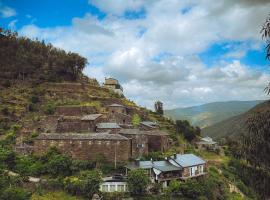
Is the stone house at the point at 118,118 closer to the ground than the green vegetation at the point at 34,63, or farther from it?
closer to the ground

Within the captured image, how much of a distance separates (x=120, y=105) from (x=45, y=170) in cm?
2031

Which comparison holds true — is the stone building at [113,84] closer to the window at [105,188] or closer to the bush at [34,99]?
the bush at [34,99]

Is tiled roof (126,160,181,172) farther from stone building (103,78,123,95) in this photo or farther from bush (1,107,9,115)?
stone building (103,78,123,95)

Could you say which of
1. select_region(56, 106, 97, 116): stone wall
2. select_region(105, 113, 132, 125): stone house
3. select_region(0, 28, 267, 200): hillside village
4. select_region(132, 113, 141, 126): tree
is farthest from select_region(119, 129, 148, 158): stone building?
select_region(56, 106, 97, 116): stone wall

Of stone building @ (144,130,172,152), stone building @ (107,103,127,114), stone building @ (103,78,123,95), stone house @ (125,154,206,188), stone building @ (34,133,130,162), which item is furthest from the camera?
stone building @ (103,78,123,95)

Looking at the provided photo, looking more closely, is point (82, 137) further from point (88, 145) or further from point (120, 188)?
point (120, 188)

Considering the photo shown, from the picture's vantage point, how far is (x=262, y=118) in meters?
12.9

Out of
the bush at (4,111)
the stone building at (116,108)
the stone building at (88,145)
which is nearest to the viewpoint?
the stone building at (88,145)

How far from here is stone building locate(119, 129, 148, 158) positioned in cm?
3853

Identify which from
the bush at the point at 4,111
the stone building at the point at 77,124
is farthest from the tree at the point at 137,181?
the bush at the point at 4,111

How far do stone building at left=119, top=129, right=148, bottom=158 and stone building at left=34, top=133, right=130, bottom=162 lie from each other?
1.60 meters

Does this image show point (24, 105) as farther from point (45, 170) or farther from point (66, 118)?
point (45, 170)

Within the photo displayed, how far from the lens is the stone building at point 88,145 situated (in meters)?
36.5

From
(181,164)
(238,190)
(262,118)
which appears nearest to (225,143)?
(238,190)
